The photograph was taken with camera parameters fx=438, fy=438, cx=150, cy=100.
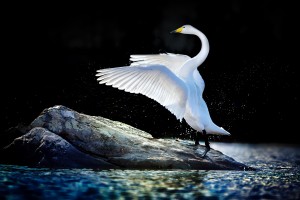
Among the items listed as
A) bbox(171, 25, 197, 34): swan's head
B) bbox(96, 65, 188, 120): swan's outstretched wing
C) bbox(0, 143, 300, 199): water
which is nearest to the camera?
bbox(0, 143, 300, 199): water

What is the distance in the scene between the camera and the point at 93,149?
8352 mm

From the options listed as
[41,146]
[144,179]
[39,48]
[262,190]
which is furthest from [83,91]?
[262,190]

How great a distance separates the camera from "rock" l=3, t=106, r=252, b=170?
8.11 meters

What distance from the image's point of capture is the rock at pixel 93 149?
26.6 feet

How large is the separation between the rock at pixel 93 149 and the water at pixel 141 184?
15.8 inches

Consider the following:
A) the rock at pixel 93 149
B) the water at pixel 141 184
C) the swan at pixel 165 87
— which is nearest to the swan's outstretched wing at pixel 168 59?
the swan at pixel 165 87

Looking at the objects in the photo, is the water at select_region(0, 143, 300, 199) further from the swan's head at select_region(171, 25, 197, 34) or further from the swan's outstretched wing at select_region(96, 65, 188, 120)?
the swan's head at select_region(171, 25, 197, 34)

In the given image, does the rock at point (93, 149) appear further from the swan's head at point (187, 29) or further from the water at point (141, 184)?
the swan's head at point (187, 29)

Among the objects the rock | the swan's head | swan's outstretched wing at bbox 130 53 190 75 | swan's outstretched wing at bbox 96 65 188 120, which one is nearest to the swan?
swan's outstretched wing at bbox 96 65 188 120

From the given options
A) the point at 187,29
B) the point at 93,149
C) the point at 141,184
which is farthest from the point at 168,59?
the point at 141,184

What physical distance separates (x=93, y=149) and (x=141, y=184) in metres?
2.19

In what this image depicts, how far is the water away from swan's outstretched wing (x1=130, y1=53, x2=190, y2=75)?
317 centimetres

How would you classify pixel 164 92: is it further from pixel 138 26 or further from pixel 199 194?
pixel 138 26

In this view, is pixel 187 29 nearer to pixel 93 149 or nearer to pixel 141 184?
pixel 93 149
